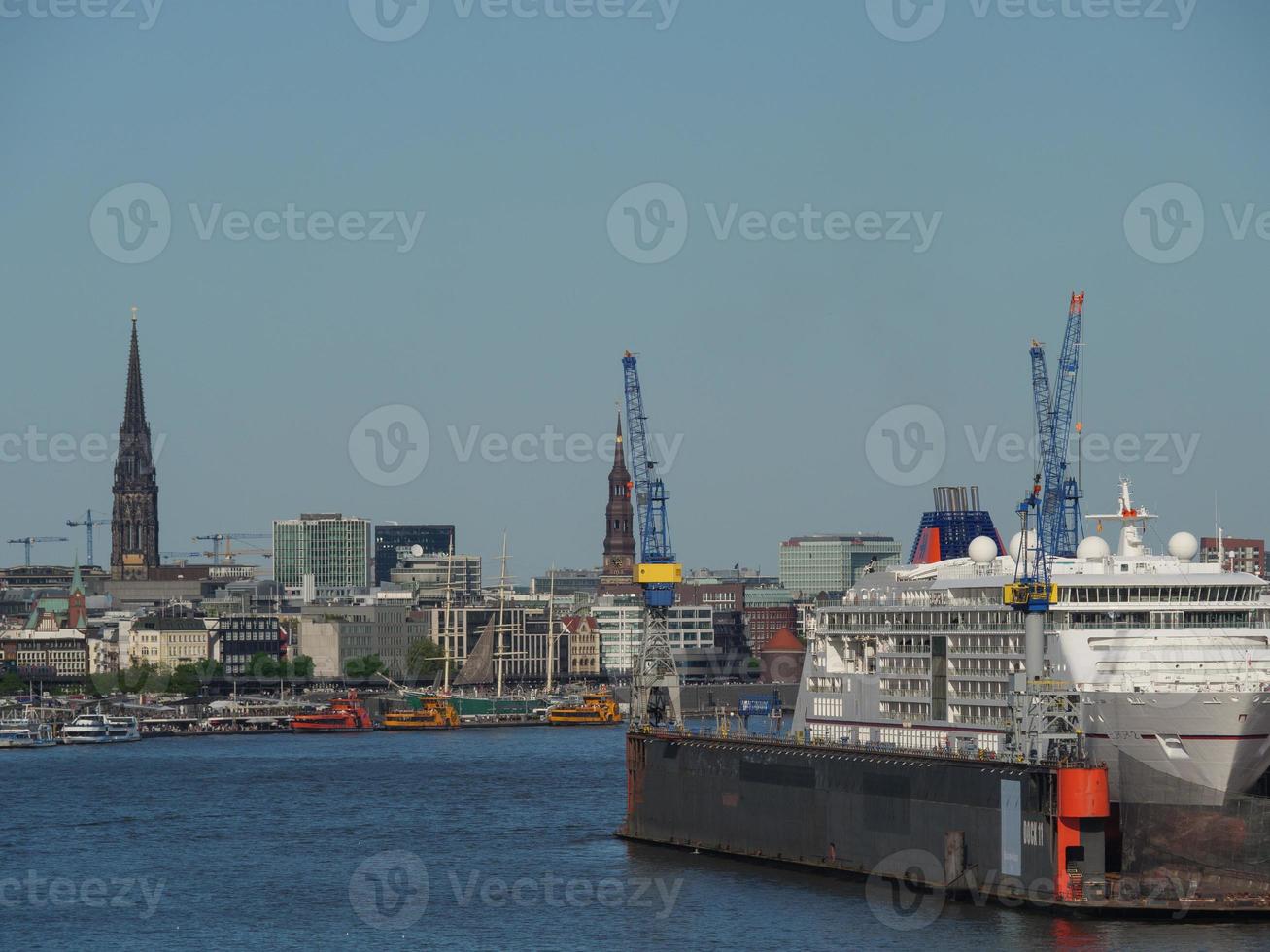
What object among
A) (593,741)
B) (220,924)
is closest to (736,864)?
(220,924)

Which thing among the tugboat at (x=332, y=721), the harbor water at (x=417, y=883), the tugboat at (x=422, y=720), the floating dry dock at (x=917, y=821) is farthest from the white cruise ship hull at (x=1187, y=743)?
the tugboat at (x=422, y=720)

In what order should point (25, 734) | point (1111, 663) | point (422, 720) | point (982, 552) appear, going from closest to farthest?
1. point (1111, 663)
2. point (982, 552)
3. point (25, 734)
4. point (422, 720)

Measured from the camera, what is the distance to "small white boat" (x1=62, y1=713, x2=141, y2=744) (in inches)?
6796

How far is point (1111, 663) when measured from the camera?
212 feet

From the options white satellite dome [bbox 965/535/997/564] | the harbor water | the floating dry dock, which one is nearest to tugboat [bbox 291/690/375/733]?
the harbor water

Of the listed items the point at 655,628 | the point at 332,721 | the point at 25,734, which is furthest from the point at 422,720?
the point at 655,628

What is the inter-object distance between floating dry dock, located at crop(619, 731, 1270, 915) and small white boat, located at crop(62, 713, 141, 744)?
9329 centimetres

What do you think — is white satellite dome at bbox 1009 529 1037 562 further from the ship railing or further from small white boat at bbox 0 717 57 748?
small white boat at bbox 0 717 57 748

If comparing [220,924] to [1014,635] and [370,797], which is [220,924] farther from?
[370,797]

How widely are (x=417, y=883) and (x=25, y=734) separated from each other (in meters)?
98.8

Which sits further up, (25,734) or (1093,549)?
(1093,549)

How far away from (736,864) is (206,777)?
54.4 m

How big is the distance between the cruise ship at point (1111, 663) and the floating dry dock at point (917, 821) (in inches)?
70.1

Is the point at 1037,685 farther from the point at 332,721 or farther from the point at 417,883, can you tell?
the point at 332,721
